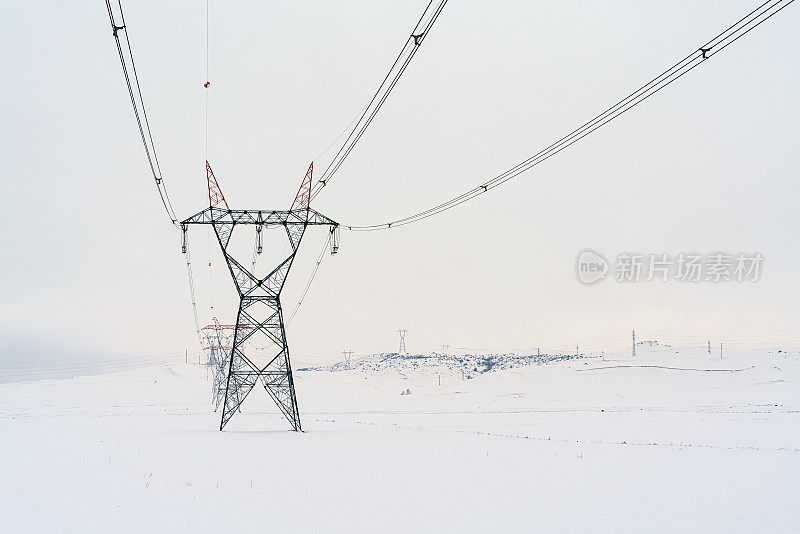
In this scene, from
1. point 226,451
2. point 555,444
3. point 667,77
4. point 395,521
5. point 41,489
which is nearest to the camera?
point 667,77

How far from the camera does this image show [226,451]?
95.3 ft

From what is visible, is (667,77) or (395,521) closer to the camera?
(667,77)

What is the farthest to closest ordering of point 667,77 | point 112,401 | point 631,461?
point 112,401 < point 631,461 < point 667,77

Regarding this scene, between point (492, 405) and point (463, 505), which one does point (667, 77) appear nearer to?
point (463, 505)

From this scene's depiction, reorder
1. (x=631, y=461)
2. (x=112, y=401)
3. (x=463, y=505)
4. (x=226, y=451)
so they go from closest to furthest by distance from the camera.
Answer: (x=463, y=505)
(x=631, y=461)
(x=226, y=451)
(x=112, y=401)

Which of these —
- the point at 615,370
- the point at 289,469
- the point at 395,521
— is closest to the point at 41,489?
the point at 289,469

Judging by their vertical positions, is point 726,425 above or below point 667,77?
below

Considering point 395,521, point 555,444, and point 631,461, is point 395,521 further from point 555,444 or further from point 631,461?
point 555,444

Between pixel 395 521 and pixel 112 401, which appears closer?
pixel 395 521

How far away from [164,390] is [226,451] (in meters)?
103

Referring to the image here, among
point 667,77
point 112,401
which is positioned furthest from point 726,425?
point 112,401

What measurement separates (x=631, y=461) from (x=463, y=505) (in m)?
10.9

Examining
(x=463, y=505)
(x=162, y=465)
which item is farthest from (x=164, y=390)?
(x=463, y=505)

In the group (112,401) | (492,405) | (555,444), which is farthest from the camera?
(112,401)
